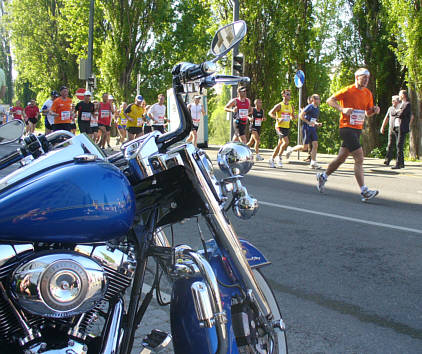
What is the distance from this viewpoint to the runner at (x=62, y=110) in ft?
51.3

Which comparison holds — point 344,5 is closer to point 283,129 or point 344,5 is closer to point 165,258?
point 283,129

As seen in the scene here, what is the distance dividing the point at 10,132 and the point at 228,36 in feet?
3.17

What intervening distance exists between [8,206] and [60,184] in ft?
0.51

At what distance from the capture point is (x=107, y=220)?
1.67m

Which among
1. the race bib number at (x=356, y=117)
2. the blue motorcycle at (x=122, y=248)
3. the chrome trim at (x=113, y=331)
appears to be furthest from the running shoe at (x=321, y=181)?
the chrome trim at (x=113, y=331)

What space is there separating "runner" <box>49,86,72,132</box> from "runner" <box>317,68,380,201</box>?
9134mm

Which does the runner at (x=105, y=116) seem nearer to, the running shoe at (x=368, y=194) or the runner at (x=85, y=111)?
the runner at (x=85, y=111)

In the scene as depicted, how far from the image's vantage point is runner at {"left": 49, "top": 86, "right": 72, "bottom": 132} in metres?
15.6

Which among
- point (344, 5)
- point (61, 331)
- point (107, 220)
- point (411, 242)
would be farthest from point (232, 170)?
point (344, 5)

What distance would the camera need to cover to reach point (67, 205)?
1631mm

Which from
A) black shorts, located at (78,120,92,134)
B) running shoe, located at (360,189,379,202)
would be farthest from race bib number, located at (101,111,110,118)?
running shoe, located at (360,189,379,202)

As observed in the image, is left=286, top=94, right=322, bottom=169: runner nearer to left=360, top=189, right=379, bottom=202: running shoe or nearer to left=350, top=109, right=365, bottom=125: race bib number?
left=350, top=109, right=365, bottom=125: race bib number

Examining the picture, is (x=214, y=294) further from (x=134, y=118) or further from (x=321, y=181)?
(x=134, y=118)

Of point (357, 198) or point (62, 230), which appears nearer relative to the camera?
point (62, 230)
